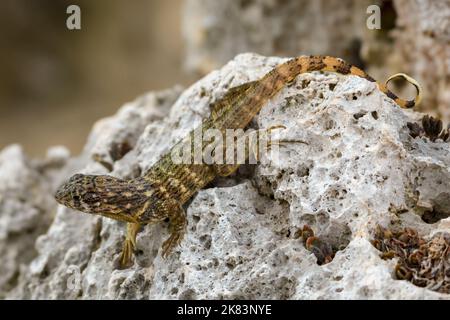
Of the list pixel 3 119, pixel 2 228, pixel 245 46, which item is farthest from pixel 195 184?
pixel 3 119

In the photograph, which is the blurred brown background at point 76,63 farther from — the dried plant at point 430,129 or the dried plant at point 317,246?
the dried plant at point 317,246

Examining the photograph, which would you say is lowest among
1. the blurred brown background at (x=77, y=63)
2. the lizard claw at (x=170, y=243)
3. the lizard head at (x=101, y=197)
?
the lizard claw at (x=170, y=243)

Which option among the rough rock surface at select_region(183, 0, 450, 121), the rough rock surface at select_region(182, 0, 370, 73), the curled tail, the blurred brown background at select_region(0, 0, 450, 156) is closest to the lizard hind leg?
the curled tail

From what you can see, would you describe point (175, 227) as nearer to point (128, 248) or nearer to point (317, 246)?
point (128, 248)

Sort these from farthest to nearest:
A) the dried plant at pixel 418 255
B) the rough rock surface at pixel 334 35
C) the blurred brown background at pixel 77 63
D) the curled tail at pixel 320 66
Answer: the blurred brown background at pixel 77 63, the rough rock surface at pixel 334 35, the curled tail at pixel 320 66, the dried plant at pixel 418 255

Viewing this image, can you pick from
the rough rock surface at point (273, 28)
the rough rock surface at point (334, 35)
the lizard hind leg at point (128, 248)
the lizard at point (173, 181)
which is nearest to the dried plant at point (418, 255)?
the lizard at point (173, 181)

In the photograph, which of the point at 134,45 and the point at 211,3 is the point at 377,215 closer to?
the point at 211,3
